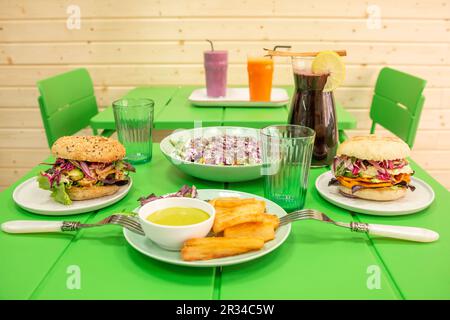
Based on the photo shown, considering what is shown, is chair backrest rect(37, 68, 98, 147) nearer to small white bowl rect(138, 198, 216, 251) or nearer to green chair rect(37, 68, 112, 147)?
green chair rect(37, 68, 112, 147)

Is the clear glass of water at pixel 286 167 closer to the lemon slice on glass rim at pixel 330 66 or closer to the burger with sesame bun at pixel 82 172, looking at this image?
the lemon slice on glass rim at pixel 330 66

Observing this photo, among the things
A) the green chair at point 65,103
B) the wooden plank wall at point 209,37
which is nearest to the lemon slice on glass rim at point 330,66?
the green chair at point 65,103

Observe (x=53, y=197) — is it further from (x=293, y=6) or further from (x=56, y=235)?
(x=293, y=6)

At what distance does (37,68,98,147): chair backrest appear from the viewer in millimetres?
1846

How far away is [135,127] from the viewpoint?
4.26 ft

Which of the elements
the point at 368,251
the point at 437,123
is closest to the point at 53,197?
the point at 368,251

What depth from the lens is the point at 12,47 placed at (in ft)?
8.30

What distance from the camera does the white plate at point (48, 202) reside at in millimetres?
979

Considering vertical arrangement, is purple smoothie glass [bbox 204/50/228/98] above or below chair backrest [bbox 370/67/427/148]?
above

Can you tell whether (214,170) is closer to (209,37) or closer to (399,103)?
(399,103)

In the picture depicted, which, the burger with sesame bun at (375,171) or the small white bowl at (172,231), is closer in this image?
the small white bowl at (172,231)

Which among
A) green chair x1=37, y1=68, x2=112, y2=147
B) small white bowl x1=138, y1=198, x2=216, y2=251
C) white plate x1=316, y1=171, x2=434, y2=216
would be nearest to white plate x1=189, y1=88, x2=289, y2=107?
green chair x1=37, y1=68, x2=112, y2=147

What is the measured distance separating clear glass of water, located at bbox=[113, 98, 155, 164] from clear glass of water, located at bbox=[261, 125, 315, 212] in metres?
0.42

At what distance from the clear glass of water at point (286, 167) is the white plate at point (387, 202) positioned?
9cm
